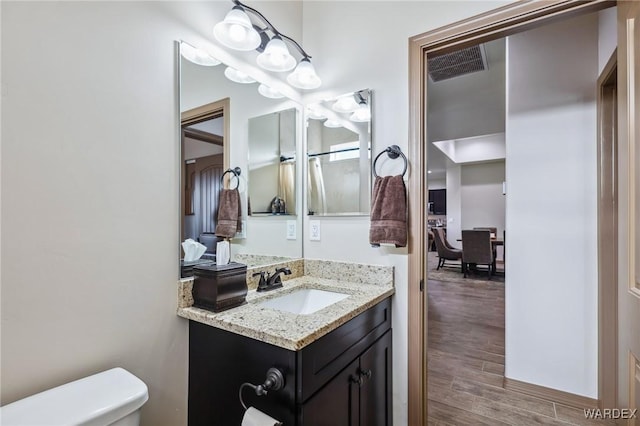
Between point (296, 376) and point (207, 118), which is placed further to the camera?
point (207, 118)

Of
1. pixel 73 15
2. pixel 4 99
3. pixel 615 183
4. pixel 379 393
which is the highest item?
pixel 73 15

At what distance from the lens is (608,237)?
1.82 m

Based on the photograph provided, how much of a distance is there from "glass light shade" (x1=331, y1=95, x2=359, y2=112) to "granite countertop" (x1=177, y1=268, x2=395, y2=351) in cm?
103

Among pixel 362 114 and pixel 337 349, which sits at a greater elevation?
pixel 362 114

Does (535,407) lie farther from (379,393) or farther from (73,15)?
(73,15)

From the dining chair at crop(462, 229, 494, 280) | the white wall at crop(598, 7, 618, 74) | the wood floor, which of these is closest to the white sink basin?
the wood floor

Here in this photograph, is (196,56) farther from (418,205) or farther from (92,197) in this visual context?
(418,205)

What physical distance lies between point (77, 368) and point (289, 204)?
1.23 m

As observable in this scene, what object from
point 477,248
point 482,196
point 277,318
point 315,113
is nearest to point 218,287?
point 277,318

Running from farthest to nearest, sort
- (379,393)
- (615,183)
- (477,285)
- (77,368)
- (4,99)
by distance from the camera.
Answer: (477,285)
(615,183)
(379,393)
(77,368)
(4,99)

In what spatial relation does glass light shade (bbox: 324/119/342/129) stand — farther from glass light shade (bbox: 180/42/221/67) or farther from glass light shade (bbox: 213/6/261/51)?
glass light shade (bbox: 180/42/221/67)

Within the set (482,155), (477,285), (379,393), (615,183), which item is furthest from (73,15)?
(482,155)

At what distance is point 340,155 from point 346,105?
293 mm

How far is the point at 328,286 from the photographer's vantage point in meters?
1.59
